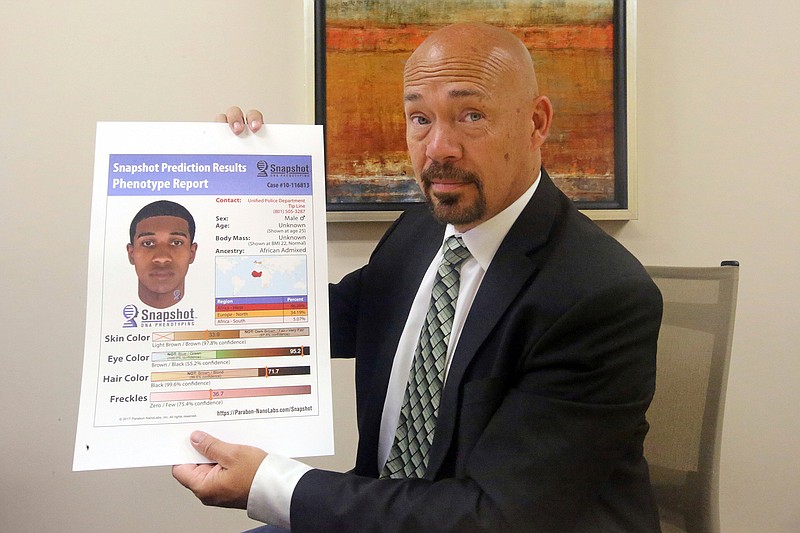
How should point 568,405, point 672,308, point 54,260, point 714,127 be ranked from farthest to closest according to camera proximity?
1. point 714,127
2. point 54,260
3. point 672,308
4. point 568,405

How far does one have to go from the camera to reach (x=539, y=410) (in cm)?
90

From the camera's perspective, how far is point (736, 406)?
6.23ft

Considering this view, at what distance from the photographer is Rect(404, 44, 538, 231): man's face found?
1043mm

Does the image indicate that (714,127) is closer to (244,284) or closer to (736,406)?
(736,406)

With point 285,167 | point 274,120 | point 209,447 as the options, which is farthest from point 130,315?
point 274,120

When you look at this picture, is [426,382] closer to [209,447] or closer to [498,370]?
[498,370]

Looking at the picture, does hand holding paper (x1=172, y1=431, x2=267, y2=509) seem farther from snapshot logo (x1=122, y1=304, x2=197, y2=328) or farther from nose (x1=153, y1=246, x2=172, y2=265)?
nose (x1=153, y1=246, x2=172, y2=265)

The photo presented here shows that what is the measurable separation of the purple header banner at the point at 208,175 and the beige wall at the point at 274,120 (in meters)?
0.69

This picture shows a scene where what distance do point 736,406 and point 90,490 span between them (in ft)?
6.72

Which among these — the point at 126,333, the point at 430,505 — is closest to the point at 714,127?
the point at 430,505

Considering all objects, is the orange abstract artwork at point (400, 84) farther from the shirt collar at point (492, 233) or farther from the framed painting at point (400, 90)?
the shirt collar at point (492, 233)

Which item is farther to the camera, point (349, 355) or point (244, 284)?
point (349, 355)

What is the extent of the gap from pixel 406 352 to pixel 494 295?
0.87ft

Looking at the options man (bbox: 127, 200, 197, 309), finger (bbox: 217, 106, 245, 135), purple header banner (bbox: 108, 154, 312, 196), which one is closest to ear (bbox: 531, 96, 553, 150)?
purple header banner (bbox: 108, 154, 312, 196)
